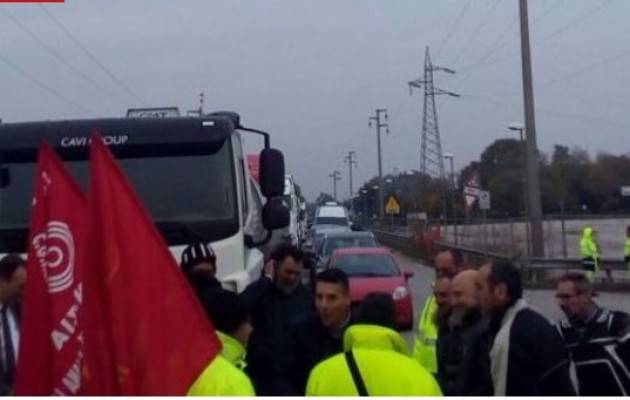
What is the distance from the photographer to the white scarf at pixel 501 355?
6320 mm

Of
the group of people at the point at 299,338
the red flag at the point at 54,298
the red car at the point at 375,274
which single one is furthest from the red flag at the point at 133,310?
the red car at the point at 375,274

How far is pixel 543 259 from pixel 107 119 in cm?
2497

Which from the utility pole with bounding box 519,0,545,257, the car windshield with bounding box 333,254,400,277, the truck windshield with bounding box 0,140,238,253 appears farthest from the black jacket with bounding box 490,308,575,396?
the utility pole with bounding box 519,0,545,257

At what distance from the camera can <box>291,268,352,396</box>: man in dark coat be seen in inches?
270

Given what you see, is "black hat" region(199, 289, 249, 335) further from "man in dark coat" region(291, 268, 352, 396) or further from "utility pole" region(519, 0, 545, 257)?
"utility pole" region(519, 0, 545, 257)

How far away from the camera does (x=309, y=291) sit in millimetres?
9031

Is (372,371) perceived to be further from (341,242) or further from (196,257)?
(341,242)

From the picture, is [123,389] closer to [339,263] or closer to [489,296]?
[489,296]

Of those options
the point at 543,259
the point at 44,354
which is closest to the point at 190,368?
the point at 44,354

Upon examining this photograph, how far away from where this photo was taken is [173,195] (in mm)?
11078

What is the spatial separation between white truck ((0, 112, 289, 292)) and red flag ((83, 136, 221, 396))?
6374 millimetres

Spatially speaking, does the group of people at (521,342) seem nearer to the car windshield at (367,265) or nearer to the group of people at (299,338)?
the group of people at (299,338)

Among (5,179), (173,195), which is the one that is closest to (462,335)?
(173,195)

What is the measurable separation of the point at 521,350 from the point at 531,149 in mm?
30265
